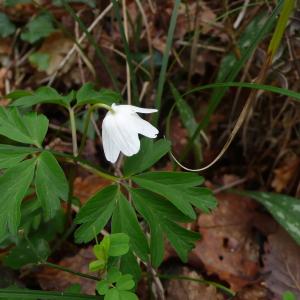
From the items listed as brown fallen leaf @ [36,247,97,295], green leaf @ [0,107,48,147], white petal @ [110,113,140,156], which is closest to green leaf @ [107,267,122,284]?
white petal @ [110,113,140,156]

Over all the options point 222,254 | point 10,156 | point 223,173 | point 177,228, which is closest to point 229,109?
point 223,173

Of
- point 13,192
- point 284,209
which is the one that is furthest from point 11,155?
point 284,209

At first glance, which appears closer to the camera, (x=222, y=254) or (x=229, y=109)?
(x=222, y=254)

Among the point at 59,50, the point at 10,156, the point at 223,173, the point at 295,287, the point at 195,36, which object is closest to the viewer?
the point at 10,156

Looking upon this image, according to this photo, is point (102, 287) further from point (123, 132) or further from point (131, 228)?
point (123, 132)

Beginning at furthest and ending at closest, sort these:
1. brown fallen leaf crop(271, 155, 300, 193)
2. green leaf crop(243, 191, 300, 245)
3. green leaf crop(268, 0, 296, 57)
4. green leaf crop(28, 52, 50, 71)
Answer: green leaf crop(28, 52, 50, 71)
brown fallen leaf crop(271, 155, 300, 193)
green leaf crop(243, 191, 300, 245)
green leaf crop(268, 0, 296, 57)

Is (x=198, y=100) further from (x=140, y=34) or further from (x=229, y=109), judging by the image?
(x=140, y=34)

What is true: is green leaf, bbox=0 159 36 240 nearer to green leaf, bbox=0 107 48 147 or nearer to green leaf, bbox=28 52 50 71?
green leaf, bbox=0 107 48 147
